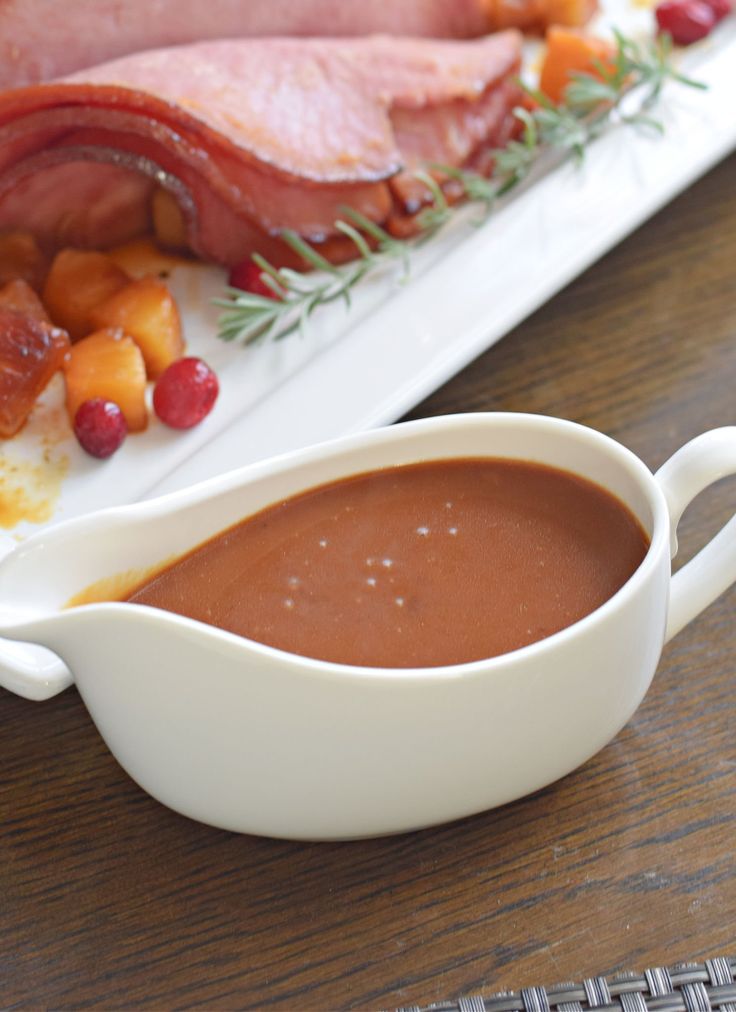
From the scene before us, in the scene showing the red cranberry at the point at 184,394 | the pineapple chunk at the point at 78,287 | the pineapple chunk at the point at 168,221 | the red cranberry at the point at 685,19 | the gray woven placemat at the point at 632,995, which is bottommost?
the red cranberry at the point at 685,19

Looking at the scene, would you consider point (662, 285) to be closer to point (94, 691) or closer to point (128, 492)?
point (128, 492)

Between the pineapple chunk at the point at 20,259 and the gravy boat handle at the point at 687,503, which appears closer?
the gravy boat handle at the point at 687,503

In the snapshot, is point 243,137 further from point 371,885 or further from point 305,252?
point 371,885

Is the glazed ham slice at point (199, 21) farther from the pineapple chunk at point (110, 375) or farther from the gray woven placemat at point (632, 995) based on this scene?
the gray woven placemat at point (632, 995)

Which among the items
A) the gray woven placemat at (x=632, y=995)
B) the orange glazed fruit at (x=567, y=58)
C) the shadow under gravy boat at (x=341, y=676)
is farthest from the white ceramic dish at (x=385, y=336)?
the gray woven placemat at (x=632, y=995)

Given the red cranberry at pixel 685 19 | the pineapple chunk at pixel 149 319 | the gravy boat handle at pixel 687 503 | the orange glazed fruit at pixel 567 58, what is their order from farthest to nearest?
the red cranberry at pixel 685 19 → the orange glazed fruit at pixel 567 58 → the pineapple chunk at pixel 149 319 → the gravy boat handle at pixel 687 503

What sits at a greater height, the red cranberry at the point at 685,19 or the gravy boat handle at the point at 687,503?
the gravy boat handle at the point at 687,503

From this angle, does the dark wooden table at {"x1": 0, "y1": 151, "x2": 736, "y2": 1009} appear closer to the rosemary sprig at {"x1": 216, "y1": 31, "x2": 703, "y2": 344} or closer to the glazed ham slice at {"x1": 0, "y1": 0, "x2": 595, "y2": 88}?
the rosemary sprig at {"x1": 216, "y1": 31, "x2": 703, "y2": 344}

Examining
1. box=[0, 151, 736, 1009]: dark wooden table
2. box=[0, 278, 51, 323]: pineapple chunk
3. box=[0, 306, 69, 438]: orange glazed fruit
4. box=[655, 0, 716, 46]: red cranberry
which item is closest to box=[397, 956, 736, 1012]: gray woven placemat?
box=[0, 151, 736, 1009]: dark wooden table

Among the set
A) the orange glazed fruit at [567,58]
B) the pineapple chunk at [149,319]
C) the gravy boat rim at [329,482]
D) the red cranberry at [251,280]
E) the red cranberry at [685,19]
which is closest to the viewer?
the gravy boat rim at [329,482]
